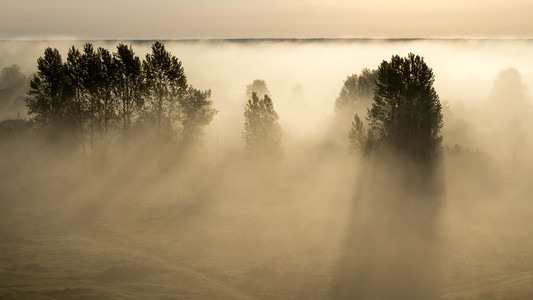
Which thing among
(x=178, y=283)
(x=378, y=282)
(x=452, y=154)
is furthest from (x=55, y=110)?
(x=452, y=154)

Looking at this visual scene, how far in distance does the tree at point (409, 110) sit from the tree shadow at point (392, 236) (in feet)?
6.86

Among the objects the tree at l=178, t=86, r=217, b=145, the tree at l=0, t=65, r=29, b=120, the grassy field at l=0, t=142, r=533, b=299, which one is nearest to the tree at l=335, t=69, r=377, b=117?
the grassy field at l=0, t=142, r=533, b=299

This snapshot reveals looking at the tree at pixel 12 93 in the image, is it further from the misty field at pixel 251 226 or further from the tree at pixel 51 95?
the tree at pixel 51 95

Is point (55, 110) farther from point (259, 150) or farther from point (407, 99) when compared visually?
point (407, 99)

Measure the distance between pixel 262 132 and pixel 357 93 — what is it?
49807 millimetres

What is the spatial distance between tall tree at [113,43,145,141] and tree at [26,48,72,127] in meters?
8.27

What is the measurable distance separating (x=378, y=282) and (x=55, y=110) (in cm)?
5125

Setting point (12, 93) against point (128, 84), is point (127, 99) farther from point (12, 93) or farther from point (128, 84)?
point (12, 93)

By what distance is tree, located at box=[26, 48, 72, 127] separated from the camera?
211 feet

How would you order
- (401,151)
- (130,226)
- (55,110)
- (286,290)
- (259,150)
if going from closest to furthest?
(286,290), (130,226), (401,151), (259,150), (55,110)

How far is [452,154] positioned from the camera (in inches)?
2478

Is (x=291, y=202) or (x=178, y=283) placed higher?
(x=291, y=202)

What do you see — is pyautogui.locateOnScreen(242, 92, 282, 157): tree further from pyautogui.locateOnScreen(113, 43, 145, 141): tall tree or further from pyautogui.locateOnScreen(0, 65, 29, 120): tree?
pyautogui.locateOnScreen(0, 65, 29, 120): tree

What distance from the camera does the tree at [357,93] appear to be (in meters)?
103
